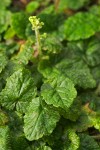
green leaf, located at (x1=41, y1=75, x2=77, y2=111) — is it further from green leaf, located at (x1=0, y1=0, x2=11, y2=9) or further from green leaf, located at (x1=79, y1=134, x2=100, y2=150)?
green leaf, located at (x1=0, y1=0, x2=11, y2=9)

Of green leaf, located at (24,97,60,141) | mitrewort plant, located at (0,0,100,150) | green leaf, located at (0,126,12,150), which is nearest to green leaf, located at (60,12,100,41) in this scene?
mitrewort plant, located at (0,0,100,150)

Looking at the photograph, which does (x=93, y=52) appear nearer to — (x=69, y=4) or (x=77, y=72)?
(x=77, y=72)

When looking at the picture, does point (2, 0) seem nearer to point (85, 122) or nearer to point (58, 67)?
point (58, 67)

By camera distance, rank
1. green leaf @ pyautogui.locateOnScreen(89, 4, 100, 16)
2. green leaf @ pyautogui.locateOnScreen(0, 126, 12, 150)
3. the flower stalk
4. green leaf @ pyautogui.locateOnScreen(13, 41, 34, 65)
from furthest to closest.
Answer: green leaf @ pyautogui.locateOnScreen(89, 4, 100, 16) → green leaf @ pyautogui.locateOnScreen(13, 41, 34, 65) → the flower stalk → green leaf @ pyautogui.locateOnScreen(0, 126, 12, 150)

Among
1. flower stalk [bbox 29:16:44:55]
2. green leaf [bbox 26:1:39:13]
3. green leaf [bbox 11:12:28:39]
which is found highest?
flower stalk [bbox 29:16:44:55]

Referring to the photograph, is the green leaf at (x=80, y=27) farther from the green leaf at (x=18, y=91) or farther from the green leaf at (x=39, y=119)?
the green leaf at (x=39, y=119)

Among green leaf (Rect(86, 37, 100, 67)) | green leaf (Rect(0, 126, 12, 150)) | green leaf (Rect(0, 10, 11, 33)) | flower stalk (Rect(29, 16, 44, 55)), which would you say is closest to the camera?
green leaf (Rect(0, 126, 12, 150))

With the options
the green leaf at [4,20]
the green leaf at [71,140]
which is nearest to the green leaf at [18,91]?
the green leaf at [71,140]
